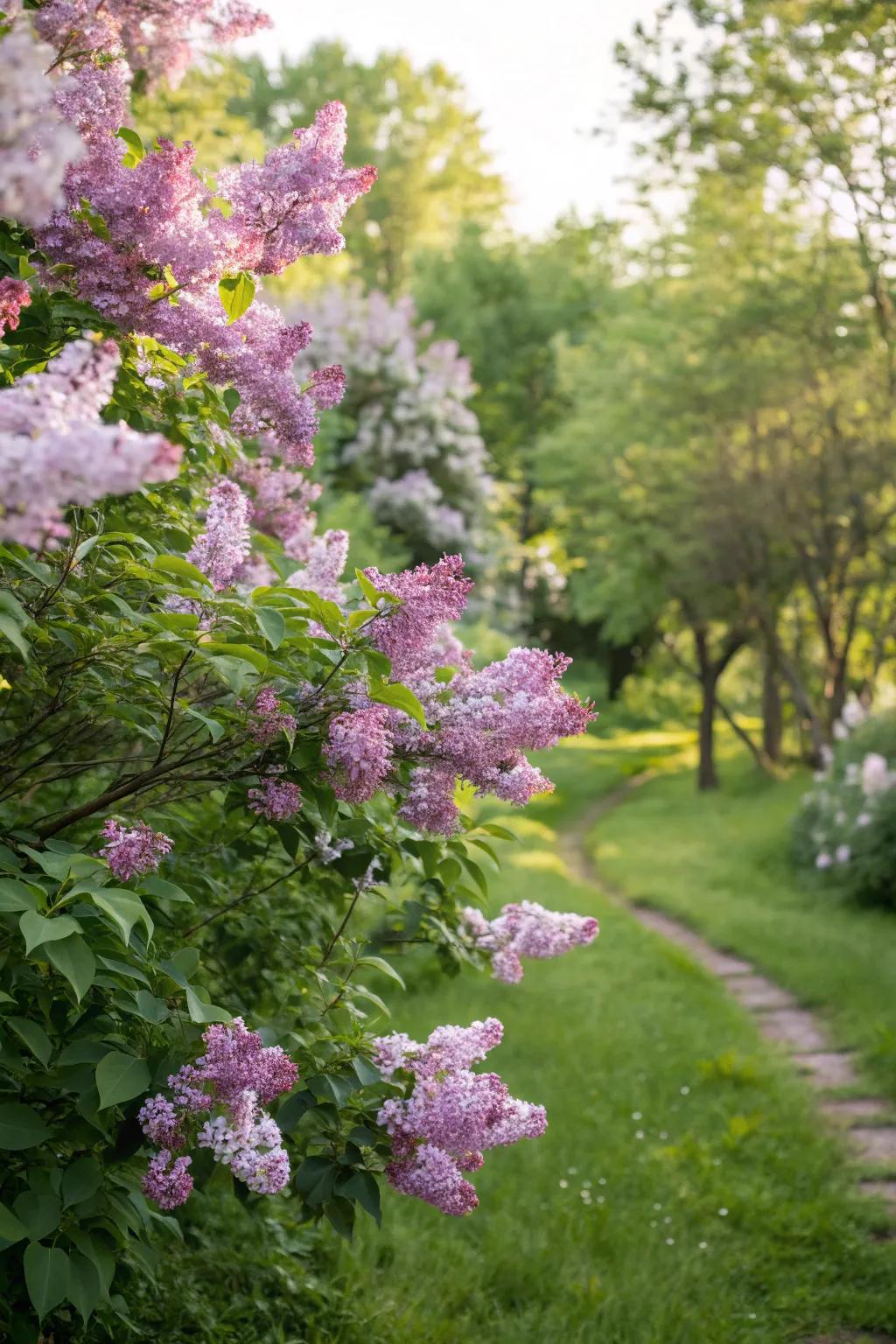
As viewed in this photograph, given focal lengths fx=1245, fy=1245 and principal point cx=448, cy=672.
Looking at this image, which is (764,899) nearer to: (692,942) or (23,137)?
(692,942)

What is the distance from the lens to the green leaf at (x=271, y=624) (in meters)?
2.16

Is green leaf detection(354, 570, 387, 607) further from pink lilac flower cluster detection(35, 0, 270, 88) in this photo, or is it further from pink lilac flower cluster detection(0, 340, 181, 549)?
pink lilac flower cluster detection(35, 0, 270, 88)

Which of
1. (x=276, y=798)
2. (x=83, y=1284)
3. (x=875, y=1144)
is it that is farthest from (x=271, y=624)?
(x=875, y=1144)

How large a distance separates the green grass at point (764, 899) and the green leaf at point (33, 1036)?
6.66 meters

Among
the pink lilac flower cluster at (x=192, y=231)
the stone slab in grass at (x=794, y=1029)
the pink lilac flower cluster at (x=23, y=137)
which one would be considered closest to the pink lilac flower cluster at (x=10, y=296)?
the pink lilac flower cluster at (x=23, y=137)

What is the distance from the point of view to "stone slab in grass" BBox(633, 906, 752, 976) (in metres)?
11.4

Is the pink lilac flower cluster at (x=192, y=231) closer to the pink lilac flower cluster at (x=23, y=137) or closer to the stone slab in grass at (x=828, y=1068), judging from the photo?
the pink lilac flower cluster at (x=23, y=137)

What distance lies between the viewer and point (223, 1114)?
2289mm

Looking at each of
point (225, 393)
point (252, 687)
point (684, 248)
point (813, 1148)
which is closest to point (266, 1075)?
point (252, 687)

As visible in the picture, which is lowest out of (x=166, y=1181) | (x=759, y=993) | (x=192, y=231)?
(x=759, y=993)

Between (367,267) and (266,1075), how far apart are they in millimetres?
41987

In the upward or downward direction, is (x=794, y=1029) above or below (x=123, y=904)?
below

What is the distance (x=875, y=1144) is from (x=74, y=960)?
240 inches

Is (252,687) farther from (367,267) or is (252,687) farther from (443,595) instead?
(367,267)
